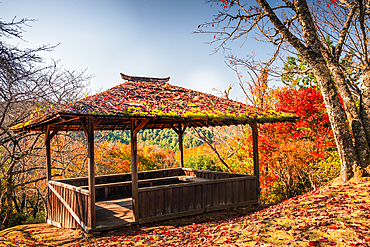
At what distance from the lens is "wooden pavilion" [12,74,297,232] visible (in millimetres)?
7398

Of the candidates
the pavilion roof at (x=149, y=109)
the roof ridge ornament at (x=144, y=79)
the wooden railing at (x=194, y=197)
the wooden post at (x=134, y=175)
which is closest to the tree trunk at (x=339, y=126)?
the pavilion roof at (x=149, y=109)

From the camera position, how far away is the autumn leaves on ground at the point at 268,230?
4203mm

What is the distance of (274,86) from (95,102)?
12012mm

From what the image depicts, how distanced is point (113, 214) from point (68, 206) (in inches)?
59.9

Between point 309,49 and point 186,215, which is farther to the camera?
point 186,215

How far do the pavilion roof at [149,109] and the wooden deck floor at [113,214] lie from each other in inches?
111

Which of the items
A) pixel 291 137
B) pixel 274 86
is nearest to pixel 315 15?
pixel 274 86

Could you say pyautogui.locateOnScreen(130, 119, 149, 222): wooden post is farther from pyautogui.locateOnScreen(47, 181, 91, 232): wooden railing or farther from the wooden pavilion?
pyautogui.locateOnScreen(47, 181, 91, 232): wooden railing

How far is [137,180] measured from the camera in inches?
309

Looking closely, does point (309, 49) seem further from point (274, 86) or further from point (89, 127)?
point (274, 86)

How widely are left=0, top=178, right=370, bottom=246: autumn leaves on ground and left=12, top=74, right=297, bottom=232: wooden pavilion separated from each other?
0.44 m

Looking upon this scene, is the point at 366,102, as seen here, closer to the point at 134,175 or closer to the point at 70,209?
the point at 134,175

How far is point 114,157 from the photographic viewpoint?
2014cm

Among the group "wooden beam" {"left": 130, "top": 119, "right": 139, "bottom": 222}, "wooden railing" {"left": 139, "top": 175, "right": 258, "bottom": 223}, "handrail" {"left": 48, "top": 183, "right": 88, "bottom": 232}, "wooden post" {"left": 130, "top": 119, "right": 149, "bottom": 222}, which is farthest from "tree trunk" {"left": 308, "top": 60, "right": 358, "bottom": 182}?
"handrail" {"left": 48, "top": 183, "right": 88, "bottom": 232}
